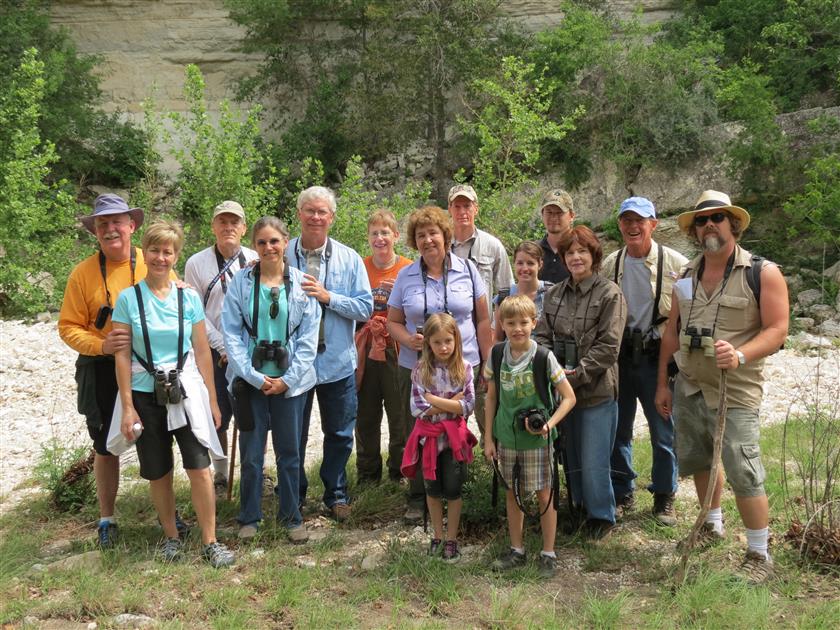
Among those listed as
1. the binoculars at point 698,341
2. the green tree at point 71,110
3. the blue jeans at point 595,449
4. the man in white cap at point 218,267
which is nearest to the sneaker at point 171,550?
the man in white cap at point 218,267

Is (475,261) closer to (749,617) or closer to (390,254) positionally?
(390,254)

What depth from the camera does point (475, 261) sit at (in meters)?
5.21

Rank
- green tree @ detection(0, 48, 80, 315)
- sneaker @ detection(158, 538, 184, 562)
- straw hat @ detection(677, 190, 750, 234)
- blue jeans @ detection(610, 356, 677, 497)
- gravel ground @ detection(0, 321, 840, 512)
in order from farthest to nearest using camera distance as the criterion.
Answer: green tree @ detection(0, 48, 80, 315)
gravel ground @ detection(0, 321, 840, 512)
blue jeans @ detection(610, 356, 677, 497)
sneaker @ detection(158, 538, 184, 562)
straw hat @ detection(677, 190, 750, 234)

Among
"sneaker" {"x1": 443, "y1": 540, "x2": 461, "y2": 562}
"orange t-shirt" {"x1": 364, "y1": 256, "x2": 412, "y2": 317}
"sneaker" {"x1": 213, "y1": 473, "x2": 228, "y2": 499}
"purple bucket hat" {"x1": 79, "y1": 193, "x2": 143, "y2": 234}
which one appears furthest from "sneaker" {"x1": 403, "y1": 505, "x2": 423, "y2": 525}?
"purple bucket hat" {"x1": 79, "y1": 193, "x2": 143, "y2": 234}

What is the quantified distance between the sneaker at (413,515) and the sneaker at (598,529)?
1.02 metres

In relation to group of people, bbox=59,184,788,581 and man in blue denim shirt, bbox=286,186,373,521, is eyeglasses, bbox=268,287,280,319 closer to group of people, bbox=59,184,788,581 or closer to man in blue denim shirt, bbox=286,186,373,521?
group of people, bbox=59,184,788,581

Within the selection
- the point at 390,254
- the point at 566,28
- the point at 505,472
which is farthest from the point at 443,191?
the point at 505,472

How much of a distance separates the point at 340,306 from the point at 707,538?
2.50 m

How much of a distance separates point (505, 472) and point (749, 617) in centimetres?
134

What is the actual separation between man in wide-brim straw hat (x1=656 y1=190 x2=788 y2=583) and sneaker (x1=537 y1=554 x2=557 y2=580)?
0.89 meters

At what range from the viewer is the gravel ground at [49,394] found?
719cm

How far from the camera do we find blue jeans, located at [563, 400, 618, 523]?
4367 mm

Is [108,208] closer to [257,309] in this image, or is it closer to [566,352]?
[257,309]

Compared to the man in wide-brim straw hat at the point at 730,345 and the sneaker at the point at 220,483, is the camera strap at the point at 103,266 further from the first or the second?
the man in wide-brim straw hat at the point at 730,345
